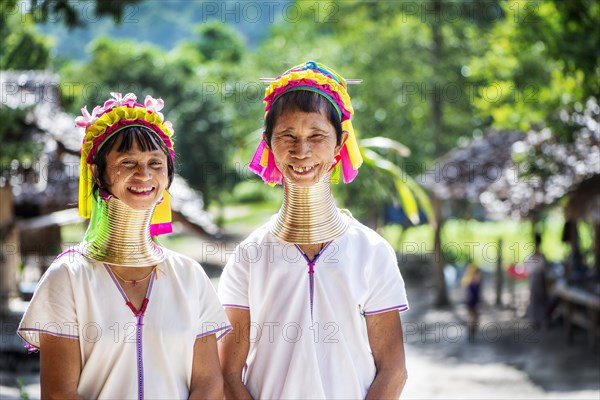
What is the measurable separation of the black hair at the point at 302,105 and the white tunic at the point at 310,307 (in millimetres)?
445

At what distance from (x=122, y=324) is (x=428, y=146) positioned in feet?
63.4

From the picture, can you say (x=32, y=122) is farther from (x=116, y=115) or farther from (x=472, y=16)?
(x=472, y=16)

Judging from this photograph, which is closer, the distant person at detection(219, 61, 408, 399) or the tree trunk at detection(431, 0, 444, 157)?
the distant person at detection(219, 61, 408, 399)

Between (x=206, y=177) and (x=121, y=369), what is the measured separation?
26070mm

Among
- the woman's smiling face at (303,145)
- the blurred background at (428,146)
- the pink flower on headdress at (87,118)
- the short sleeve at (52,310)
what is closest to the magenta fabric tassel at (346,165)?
the woman's smiling face at (303,145)

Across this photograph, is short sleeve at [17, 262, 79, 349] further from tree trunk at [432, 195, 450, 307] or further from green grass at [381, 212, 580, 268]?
green grass at [381, 212, 580, 268]

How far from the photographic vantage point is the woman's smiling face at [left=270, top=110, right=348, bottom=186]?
3.30m

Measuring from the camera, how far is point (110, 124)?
10.5 ft

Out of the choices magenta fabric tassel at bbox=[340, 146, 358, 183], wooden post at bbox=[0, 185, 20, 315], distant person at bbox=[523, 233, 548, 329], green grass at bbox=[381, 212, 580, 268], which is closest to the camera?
magenta fabric tassel at bbox=[340, 146, 358, 183]

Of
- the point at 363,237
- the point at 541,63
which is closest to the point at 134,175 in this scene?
the point at 363,237

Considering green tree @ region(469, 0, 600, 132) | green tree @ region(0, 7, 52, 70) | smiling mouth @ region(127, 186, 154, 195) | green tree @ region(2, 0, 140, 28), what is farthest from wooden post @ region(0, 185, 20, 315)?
smiling mouth @ region(127, 186, 154, 195)

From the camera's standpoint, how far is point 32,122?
1218cm

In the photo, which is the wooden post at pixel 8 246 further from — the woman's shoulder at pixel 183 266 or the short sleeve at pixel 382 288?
the short sleeve at pixel 382 288

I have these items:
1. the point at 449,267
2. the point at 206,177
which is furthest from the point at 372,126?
the point at 206,177
